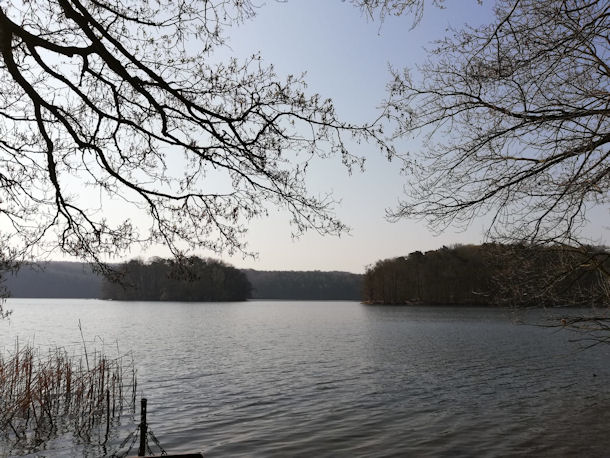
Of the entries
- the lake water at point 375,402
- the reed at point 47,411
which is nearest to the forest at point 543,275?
the lake water at point 375,402

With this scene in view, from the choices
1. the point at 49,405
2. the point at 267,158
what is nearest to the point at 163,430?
the point at 49,405

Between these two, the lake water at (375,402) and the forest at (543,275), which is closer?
the forest at (543,275)

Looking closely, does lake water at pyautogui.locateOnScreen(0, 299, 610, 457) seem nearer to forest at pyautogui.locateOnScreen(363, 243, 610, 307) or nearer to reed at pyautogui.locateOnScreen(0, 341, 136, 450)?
reed at pyautogui.locateOnScreen(0, 341, 136, 450)

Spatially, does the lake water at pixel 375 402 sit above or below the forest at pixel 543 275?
below

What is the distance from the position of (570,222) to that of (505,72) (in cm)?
205

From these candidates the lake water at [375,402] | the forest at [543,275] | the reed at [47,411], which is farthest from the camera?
the reed at [47,411]

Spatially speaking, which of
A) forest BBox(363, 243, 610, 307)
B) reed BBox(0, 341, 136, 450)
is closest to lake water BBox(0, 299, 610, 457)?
reed BBox(0, 341, 136, 450)

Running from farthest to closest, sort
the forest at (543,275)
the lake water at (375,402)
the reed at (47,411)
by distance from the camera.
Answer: the reed at (47,411), the lake water at (375,402), the forest at (543,275)

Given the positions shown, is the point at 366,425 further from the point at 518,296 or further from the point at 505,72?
the point at 505,72

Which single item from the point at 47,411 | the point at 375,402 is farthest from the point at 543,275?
the point at 47,411

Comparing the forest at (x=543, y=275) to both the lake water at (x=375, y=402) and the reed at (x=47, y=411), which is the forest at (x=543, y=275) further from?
the reed at (x=47, y=411)

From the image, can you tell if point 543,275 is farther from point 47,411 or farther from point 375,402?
point 47,411

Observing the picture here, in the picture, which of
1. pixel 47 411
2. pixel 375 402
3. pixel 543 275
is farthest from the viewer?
pixel 375 402

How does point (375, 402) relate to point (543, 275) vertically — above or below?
below
